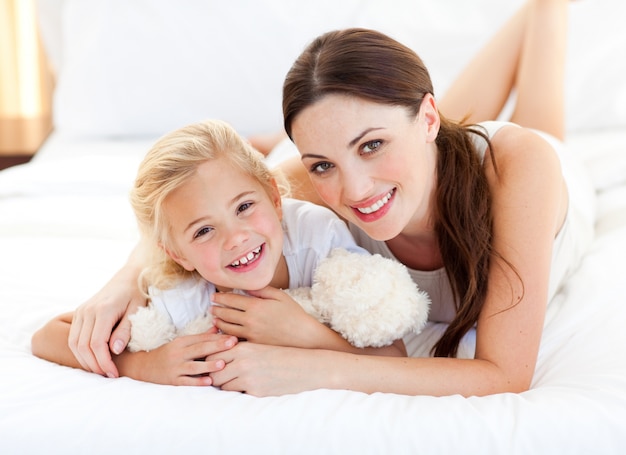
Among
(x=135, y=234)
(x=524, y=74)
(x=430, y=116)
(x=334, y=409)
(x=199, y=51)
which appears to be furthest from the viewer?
(x=199, y=51)

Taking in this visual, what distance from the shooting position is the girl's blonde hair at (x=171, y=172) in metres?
1.33

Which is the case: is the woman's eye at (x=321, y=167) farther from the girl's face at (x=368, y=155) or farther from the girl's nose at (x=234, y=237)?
the girl's nose at (x=234, y=237)

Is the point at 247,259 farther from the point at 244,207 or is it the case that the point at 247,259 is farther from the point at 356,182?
the point at 356,182

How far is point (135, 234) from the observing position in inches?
77.9

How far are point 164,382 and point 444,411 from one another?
0.46m

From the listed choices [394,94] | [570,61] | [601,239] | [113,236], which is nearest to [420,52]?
[570,61]

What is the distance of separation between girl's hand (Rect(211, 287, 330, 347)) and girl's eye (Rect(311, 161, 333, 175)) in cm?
23

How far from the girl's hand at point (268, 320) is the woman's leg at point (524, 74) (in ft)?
3.20

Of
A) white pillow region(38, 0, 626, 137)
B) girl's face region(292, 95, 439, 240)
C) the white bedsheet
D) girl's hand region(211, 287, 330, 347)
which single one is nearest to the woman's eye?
girl's face region(292, 95, 439, 240)

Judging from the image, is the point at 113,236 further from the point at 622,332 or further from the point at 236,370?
the point at 622,332

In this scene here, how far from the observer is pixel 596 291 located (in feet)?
5.04

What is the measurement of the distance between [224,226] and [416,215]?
41cm

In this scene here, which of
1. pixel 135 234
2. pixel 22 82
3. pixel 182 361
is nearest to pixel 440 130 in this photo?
pixel 182 361

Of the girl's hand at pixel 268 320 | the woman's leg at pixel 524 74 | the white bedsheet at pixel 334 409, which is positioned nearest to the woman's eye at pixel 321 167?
the girl's hand at pixel 268 320
